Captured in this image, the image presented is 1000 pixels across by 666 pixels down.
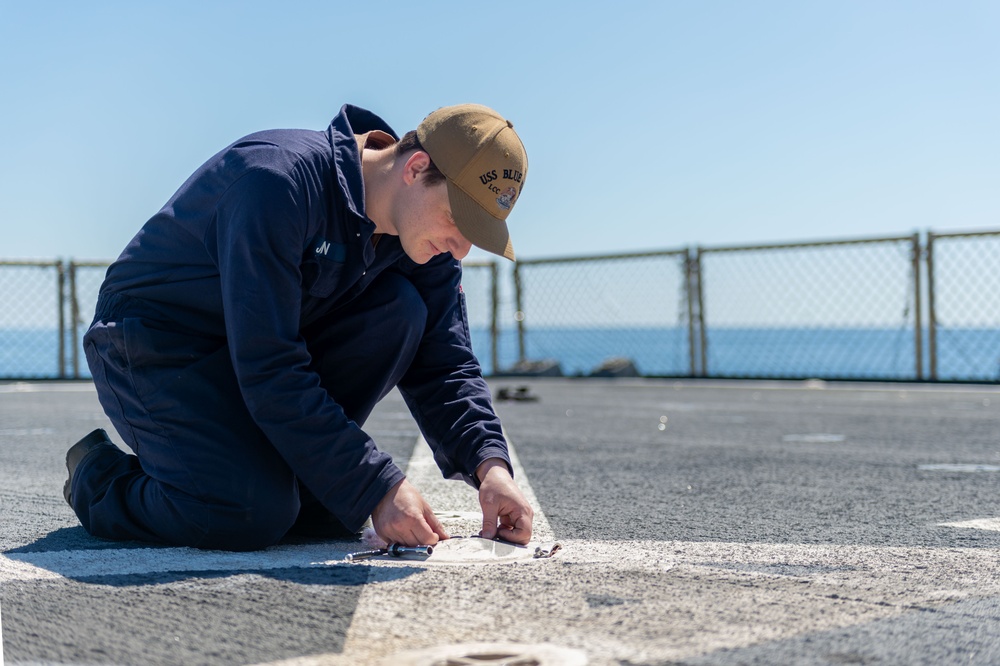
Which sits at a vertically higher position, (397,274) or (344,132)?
(344,132)

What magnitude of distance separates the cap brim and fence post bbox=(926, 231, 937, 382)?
8319mm

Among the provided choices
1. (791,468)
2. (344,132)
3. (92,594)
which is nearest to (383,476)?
(92,594)

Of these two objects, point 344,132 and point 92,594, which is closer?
point 92,594

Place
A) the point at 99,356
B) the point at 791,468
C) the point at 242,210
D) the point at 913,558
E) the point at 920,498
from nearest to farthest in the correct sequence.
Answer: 1. the point at 242,210
2. the point at 913,558
3. the point at 99,356
4. the point at 920,498
5. the point at 791,468

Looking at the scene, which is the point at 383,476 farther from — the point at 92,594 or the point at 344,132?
the point at 344,132

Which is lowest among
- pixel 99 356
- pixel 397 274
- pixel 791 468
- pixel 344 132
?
pixel 791 468

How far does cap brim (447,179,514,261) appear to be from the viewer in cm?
214

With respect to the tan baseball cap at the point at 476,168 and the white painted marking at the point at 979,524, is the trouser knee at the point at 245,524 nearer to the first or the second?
the tan baseball cap at the point at 476,168

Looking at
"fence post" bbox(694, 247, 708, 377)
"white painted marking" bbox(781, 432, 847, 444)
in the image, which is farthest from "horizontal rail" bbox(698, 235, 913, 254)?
"white painted marking" bbox(781, 432, 847, 444)

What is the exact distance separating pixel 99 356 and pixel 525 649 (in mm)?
1383

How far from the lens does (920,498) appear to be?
123 inches

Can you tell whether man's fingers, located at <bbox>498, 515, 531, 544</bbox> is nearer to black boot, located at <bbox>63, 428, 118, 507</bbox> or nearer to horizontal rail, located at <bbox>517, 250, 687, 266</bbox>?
black boot, located at <bbox>63, 428, 118, 507</bbox>

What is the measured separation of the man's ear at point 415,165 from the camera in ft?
7.15

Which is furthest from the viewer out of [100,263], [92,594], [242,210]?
[100,263]
